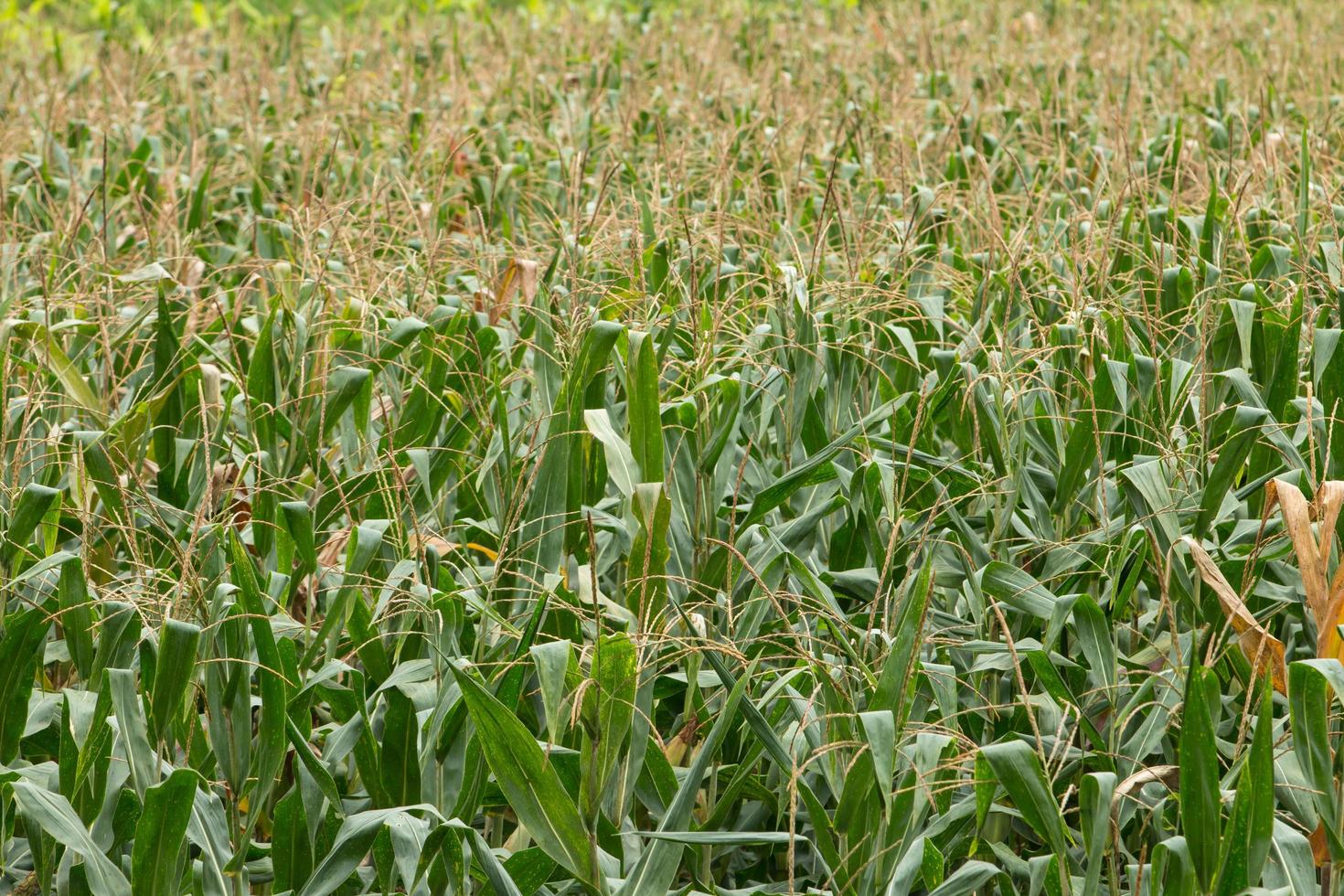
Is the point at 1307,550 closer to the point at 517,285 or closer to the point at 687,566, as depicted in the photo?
the point at 687,566

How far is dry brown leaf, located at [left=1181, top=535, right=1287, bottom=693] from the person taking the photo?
1588mm

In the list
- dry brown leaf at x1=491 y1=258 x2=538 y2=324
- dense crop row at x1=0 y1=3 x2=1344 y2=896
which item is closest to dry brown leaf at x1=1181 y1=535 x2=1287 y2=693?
dense crop row at x1=0 y1=3 x2=1344 y2=896

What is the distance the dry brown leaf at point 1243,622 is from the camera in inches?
62.5

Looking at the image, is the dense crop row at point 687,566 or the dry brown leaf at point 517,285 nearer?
the dense crop row at point 687,566

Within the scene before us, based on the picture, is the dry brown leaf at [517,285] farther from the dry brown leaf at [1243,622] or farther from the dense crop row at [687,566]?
the dry brown leaf at [1243,622]

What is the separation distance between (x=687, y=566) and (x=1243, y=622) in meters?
0.74

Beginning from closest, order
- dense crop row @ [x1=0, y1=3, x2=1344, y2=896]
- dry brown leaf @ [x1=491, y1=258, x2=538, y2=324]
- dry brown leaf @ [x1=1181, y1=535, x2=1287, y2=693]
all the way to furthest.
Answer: dense crop row @ [x1=0, y1=3, x2=1344, y2=896] → dry brown leaf @ [x1=1181, y1=535, x2=1287, y2=693] → dry brown leaf @ [x1=491, y1=258, x2=538, y2=324]

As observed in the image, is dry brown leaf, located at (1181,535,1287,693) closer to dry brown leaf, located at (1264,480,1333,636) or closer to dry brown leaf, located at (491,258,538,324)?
dry brown leaf, located at (1264,480,1333,636)

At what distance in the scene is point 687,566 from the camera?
6.61ft

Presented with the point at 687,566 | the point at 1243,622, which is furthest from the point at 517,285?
the point at 1243,622

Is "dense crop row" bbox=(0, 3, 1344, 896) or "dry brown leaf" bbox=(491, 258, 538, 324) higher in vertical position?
"dry brown leaf" bbox=(491, 258, 538, 324)

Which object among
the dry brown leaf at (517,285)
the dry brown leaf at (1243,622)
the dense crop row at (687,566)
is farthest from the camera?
the dry brown leaf at (517,285)

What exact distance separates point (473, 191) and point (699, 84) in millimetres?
1728

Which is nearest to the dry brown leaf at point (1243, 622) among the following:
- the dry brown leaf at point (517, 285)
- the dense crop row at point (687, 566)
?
the dense crop row at point (687, 566)
